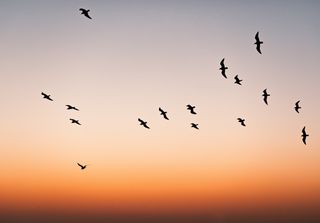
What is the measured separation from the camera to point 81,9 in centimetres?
5438

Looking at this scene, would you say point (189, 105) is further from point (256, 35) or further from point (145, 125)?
point (256, 35)

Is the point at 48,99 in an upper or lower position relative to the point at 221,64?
lower

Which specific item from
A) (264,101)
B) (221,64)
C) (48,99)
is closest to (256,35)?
(221,64)

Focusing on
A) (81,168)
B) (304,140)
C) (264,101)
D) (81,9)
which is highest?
(81,9)

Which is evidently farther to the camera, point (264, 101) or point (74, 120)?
point (74, 120)

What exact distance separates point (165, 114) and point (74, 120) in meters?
14.0

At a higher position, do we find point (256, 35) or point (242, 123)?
point (256, 35)

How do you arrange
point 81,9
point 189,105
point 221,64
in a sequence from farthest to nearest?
point 189,105 → point 221,64 → point 81,9

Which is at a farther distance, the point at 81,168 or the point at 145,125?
the point at 81,168

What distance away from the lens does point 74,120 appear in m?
67.7

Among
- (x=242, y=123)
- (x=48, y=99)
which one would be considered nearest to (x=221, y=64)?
(x=242, y=123)

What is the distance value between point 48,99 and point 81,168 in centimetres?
1351

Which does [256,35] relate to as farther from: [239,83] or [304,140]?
[304,140]

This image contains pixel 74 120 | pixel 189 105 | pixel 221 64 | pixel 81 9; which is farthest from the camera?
pixel 74 120
